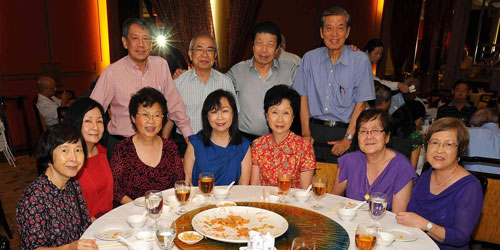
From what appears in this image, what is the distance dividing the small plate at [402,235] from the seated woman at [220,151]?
3.64ft

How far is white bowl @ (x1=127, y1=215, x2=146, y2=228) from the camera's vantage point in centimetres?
160

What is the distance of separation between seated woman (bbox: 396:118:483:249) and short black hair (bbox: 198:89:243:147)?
116cm

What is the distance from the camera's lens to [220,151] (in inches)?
99.5

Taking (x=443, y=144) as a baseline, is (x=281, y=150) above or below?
below

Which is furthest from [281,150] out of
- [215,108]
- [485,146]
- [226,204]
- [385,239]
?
[485,146]

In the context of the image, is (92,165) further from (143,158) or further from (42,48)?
(42,48)

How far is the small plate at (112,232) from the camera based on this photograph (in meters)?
1.51

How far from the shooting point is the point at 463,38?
28.0 ft

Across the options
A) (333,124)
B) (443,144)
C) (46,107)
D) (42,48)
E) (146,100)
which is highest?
(42,48)

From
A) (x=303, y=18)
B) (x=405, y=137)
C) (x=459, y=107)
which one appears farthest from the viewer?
(x=303, y=18)

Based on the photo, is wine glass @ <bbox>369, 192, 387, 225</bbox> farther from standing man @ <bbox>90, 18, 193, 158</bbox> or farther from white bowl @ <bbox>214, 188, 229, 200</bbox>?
standing man @ <bbox>90, 18, 193, 158</bbox>

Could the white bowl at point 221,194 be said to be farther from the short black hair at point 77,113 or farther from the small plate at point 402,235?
the short black hair at point 77,113

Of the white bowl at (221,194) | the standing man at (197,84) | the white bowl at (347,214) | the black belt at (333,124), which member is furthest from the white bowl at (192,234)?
the black belt at (333,124)

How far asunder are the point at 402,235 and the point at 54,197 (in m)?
1.56
